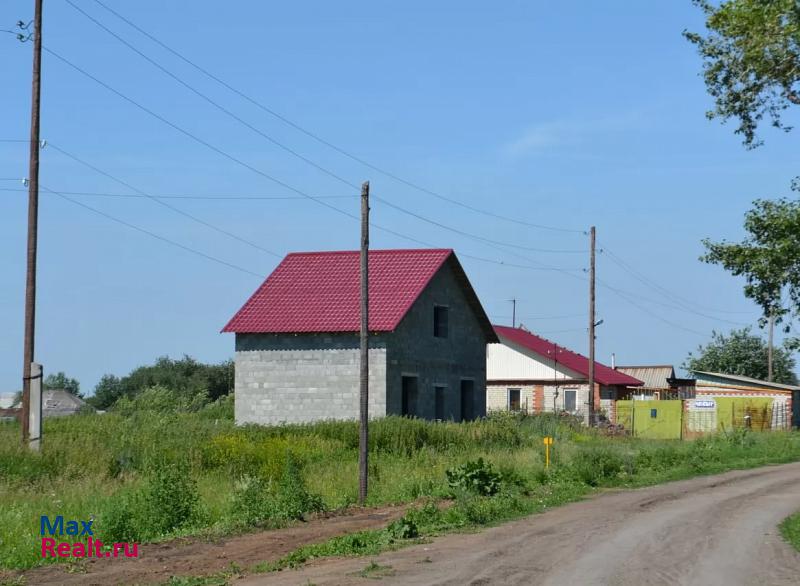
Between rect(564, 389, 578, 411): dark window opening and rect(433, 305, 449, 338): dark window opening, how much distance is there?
21179 millimetres

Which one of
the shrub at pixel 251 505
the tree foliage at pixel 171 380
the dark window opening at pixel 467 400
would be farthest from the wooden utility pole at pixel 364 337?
the tree foliage at pixel 171 380

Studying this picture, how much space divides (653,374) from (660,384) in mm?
1402

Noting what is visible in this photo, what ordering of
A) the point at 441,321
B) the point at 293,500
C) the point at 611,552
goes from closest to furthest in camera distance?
the point at 611,552, the point at 293,500, the point at 441,321

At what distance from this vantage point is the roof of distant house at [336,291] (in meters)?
39.0

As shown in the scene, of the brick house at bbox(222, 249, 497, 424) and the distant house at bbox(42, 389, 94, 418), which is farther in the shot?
the distant house at bbox(42, 389, 94, 418)

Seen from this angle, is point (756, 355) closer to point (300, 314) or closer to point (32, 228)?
point (300, 314)

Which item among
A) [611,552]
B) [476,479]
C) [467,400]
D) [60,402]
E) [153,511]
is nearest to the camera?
[611,552]

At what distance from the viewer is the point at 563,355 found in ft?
212

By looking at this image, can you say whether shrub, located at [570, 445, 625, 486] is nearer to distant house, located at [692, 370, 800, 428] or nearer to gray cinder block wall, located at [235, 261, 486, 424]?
gray cinder block wall, located at [235, 261, 486, 424]

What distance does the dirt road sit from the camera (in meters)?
12.7

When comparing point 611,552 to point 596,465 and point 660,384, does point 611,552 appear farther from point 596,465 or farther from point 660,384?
point 660,384

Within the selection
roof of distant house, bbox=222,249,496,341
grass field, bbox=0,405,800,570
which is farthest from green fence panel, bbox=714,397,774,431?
roof of distant house, bbox=222,249,496,341

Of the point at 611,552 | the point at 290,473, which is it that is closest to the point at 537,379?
the point at 290,473

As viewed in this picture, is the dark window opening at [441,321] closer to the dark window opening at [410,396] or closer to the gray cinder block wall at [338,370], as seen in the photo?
the gray cinder block wall at [338,370]
